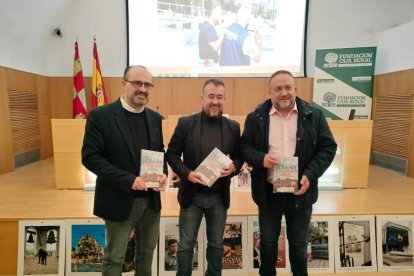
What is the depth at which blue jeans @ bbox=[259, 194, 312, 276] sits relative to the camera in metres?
1.78

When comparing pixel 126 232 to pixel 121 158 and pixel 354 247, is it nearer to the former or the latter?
pixel 121 158

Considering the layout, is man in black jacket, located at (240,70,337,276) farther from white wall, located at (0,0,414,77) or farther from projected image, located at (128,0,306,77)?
white wall, located at (0,0,414,77)

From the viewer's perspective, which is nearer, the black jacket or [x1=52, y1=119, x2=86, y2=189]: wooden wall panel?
the black jacket

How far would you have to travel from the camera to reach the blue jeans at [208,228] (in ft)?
5.92

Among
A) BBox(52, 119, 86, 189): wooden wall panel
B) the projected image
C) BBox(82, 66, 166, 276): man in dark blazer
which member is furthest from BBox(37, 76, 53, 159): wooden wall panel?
BBox(82, 66, 166, 276): man in dark blazer

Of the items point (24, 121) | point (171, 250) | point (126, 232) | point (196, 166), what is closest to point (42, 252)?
point (171, 250)

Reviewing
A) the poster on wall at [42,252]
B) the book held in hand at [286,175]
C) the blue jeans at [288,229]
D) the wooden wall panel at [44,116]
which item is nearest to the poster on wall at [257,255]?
the blue jeans at [288,229]

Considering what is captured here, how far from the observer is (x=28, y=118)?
5160 mm

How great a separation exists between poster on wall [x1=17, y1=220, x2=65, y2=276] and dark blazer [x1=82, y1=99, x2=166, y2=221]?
105 cm

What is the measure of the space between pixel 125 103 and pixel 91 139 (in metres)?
0.27

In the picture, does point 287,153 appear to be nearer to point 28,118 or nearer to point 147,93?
point 147,93

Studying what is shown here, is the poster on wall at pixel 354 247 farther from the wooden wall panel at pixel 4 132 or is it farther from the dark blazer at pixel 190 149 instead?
the wooden wall panel at pixel 4 132

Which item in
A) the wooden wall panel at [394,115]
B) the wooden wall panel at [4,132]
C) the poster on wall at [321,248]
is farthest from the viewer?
the wooden wall panel at [394,115]

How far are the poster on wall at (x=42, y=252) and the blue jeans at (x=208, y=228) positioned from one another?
3.68 feet
